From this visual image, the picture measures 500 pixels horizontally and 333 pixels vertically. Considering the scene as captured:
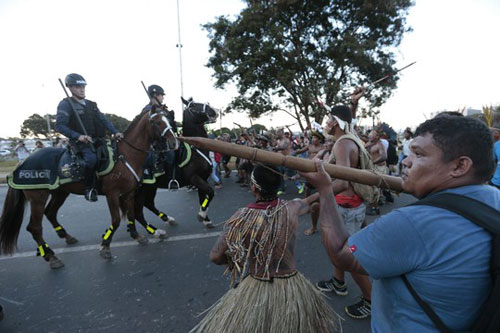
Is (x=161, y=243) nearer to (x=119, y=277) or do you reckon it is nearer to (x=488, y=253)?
(x=119, y=277)

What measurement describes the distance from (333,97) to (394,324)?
1696 centimetres

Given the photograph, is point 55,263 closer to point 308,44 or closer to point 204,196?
point 204,196

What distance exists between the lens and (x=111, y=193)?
4359mm

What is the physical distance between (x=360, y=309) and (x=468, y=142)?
7.93 ft

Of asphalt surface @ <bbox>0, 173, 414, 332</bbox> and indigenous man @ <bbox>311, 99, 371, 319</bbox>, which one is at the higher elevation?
indigenous man @ <bbox>311, 99, 371, 319</bbox>

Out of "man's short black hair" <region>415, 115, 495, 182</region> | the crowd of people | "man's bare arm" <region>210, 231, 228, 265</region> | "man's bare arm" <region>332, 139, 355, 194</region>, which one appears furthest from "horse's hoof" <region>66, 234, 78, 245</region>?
"man's short black hair" <region>415, 115, 495, 182</region>

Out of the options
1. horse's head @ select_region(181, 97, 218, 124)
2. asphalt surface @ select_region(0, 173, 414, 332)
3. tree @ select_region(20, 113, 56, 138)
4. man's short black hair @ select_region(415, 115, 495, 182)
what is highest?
tree @ select_region(20, 113, 56, 138)

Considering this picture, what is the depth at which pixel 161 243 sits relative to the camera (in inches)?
189

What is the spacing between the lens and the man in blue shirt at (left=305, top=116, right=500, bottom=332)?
88 cm

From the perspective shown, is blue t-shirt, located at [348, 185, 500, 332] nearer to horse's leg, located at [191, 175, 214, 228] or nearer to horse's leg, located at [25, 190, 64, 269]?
horse's leg, located at [25, 190, 64, 269]

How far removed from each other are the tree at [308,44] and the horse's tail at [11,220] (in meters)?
13.4

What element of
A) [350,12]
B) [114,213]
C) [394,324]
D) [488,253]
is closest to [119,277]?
[114,213]

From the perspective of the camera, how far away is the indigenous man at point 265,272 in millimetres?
1881

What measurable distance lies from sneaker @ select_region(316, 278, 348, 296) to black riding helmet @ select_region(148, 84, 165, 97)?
4.80 m
